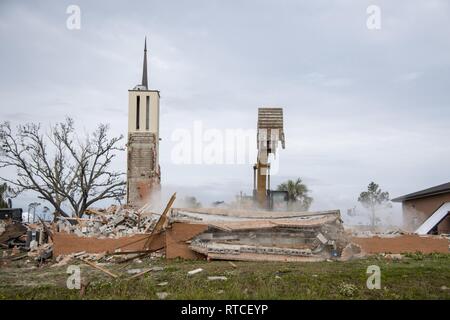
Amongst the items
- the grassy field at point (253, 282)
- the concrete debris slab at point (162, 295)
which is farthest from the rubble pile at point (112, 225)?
the concrete debris slab at point (162, 295)

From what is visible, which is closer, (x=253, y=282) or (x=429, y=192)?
(x=253, y=282)

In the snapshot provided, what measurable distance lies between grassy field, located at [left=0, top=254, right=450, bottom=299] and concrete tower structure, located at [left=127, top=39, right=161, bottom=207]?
1395 cm

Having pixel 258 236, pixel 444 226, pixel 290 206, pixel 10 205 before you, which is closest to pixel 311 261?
pixel 258 236

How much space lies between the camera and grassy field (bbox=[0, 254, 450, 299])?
8680 millimetres

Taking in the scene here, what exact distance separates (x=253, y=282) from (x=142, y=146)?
1891 cm

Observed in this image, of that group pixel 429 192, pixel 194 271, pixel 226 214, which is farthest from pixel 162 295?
pixel 429 192

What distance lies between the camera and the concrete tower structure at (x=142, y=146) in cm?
2688

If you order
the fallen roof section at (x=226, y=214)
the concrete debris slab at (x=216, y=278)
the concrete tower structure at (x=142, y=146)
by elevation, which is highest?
the concrete tower structure at (x=142, y=146)

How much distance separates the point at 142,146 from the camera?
90.4ft

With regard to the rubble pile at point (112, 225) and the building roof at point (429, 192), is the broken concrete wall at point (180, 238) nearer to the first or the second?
the rubble pile at point (112, 225)

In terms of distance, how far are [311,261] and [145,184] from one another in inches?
602

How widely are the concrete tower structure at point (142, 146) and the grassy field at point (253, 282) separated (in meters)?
14.0

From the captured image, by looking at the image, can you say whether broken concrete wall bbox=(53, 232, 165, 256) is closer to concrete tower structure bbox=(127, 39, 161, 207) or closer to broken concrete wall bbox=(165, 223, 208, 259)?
broken concrete wall bbox=(165, 223, 208, 259)

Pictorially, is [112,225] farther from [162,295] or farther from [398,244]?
[398,244]
